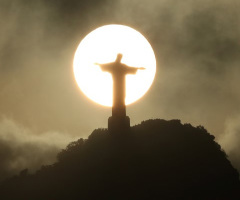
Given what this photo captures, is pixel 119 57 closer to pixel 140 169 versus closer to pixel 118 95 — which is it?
pixel 118 95

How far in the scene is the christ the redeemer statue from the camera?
32834 mm

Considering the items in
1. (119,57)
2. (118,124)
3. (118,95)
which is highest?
(119,57)

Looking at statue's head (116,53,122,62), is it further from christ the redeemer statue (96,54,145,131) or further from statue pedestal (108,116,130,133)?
statue pedestal (108,116,130,133)

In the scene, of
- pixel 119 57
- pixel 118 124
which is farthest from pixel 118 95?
pixel 119 57

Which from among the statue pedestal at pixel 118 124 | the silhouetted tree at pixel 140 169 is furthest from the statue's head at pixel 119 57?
the silhouetted tree at pixel 140 169

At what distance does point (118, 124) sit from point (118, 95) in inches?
107

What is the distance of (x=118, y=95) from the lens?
112ft

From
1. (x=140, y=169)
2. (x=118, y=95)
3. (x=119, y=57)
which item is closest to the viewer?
(x=119, y=57)

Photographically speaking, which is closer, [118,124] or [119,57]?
[119,57]

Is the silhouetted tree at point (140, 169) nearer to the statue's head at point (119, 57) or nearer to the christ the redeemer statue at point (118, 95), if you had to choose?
the christ the redeemer statue at point (118, 95)

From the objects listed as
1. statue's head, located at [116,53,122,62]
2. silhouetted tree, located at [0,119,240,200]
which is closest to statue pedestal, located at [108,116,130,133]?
silhouetted tree, located at [0,119,240,200]

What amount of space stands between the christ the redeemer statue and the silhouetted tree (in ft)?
3.72

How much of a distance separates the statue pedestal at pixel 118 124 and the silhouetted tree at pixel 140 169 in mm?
545

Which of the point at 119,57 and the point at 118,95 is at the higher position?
the point at 119,57
